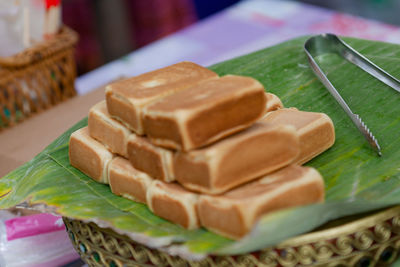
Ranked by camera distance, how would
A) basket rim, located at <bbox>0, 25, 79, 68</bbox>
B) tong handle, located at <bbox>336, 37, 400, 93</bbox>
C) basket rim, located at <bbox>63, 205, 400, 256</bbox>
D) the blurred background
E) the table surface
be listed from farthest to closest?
the blurred background < the table surface < basket rim, located at <bbox>0, 25, 79, 68</bbox> < tong handle, located at <bbox>336, 37, 400, 93</bbox> < basket rim, located at <bbox>63, 205, 400, 256</bbox>

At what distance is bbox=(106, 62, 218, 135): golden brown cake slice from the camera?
103 cm

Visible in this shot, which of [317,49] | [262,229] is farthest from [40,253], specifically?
[317,49]

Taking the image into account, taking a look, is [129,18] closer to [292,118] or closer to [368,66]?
[368,66]

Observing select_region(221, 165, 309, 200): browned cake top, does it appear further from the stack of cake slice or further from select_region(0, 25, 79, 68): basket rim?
select_region(0, 25, 79, 68): basket rim

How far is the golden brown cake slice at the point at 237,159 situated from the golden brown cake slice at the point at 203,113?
0.02m

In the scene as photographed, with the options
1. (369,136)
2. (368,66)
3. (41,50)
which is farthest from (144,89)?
(41,50)

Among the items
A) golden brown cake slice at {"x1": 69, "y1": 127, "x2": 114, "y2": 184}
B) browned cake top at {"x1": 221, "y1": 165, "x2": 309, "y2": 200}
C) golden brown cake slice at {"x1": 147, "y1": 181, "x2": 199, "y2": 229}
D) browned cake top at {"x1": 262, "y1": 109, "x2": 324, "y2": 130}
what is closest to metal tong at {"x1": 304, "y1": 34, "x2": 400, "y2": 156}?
browned cake top at {"x1": 262, "y1": 109, "x2": 324, "y2": 130}

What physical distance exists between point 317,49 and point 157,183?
2.59 ft

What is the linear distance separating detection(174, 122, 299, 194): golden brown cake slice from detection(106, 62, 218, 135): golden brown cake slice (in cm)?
14

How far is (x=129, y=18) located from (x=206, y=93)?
240cm

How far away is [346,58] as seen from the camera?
5.02ft

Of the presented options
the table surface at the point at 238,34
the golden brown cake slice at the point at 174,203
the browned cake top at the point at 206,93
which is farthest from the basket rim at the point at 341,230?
the table surface at the point at 238,34

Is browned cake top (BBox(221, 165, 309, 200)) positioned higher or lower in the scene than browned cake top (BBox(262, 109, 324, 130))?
higher

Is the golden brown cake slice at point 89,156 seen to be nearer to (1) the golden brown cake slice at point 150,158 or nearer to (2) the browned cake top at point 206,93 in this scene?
(1) the golden brown cake slice at point 150,158
